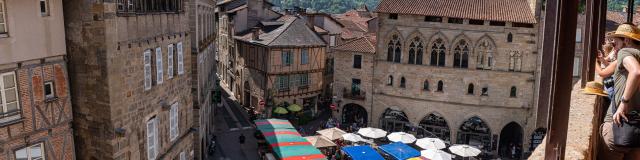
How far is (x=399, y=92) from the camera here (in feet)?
127

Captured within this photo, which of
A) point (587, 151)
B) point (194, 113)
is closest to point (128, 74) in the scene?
point (194, 113)

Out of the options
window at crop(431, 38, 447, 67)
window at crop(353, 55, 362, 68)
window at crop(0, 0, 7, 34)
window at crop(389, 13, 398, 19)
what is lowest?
window at crop(353, 55, 362, 68)

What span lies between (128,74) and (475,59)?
26.2 m

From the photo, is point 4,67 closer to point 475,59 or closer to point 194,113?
point 194,113

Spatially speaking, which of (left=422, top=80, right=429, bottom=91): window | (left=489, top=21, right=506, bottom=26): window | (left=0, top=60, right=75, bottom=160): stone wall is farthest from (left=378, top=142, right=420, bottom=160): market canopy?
(left=0, top=60, right=75, bottom=160): stone wall

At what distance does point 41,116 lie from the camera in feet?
42.7

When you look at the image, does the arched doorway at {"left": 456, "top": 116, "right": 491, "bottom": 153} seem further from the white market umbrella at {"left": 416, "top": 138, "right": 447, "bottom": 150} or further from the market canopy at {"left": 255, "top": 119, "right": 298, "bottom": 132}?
the market canopy at {"left": 255, "top": 119, "right": 298, "bottom": 132}

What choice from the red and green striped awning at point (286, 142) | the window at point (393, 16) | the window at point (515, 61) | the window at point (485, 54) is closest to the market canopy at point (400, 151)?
the red and green striped awning at point (286, 142)

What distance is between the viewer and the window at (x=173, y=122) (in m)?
20.2

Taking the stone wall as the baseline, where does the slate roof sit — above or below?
above

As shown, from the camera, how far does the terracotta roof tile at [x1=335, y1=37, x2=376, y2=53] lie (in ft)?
128

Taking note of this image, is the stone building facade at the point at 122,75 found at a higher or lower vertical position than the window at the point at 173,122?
higher

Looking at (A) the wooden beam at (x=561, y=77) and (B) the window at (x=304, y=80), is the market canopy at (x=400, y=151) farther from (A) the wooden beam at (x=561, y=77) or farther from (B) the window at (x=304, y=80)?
(A) the wooden beam at (x=561, y=77)

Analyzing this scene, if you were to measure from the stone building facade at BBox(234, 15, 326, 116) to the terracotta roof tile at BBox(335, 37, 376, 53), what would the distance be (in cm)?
246
